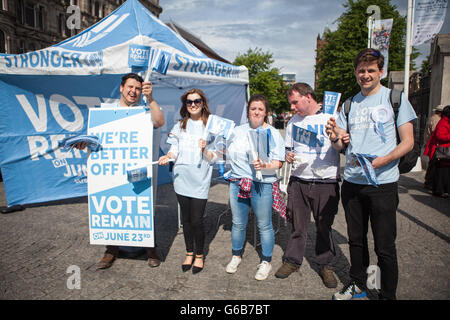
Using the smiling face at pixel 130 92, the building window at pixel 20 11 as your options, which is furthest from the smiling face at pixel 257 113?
the building window at pixel 20 11

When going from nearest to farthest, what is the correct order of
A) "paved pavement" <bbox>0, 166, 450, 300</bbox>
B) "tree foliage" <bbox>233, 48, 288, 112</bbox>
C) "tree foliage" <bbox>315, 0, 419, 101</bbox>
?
"paved pavement" <bbox>0, 166, 450, 300</bbox> → "tree foliage" <bbox>315, 0, 419, 101</bbox> → "tree foliage" <bbox>233, 48, 288, 112</bbox>

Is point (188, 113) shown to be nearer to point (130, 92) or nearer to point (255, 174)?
point (130, 92)

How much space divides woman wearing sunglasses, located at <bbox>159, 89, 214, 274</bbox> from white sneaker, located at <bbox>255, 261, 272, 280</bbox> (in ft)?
1.95

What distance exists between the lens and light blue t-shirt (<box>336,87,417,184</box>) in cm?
215

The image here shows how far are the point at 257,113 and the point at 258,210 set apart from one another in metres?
0.94

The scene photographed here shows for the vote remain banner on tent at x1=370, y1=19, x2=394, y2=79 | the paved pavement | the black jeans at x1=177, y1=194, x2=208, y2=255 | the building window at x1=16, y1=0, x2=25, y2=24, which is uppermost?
the building window at x1=16, y1=0, x2=25, y2=24

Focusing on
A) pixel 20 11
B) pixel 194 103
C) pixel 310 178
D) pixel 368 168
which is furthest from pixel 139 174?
pixel 20 11

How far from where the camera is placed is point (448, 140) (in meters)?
5.63

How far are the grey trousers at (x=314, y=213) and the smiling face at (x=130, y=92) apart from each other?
1.92 m

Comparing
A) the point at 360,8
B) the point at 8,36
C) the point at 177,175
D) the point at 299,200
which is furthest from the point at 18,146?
the point at 8,36

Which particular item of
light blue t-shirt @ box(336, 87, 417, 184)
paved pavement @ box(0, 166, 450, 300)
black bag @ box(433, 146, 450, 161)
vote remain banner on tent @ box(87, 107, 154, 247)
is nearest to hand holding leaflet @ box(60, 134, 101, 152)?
vote remain banner on tent @ box(87, 107, 154, 247)

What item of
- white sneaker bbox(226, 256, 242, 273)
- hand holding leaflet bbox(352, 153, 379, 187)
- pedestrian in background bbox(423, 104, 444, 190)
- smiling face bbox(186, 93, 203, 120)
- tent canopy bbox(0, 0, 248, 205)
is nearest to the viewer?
hand holding leaflet bbox(352, 153, 379, 187)

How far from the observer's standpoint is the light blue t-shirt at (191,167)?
287 cm

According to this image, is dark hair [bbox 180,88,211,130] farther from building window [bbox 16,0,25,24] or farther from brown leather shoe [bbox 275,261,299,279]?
building window [bbox 16,0,25,24]
